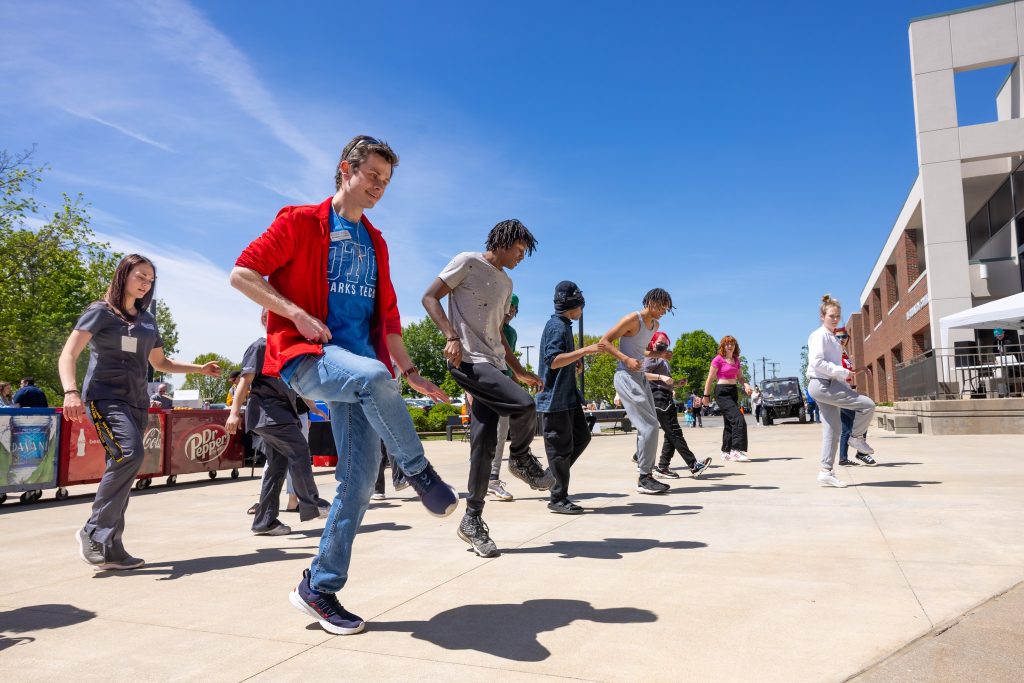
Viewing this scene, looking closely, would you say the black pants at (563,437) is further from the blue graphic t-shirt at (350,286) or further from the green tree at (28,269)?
the green tree at (28,269)

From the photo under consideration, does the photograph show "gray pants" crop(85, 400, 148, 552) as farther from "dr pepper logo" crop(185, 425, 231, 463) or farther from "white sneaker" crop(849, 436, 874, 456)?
"white sneaker" crop(849, 436, 874, 456)

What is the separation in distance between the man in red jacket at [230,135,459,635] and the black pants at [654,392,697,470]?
17.7ft

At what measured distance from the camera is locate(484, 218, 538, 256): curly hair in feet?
14.2

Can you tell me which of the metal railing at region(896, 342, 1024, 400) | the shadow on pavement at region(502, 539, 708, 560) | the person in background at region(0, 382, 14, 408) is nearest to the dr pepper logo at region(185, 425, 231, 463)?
Result: the person in background at region(0, 382, 14, 408)

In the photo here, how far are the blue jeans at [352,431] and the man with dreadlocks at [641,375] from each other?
3676 millimetres

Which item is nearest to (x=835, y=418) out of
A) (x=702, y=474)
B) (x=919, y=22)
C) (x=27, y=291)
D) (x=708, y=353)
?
(x=702, y=474)

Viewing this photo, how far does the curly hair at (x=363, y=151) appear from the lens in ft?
9.16

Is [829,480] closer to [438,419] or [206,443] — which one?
[206,443]

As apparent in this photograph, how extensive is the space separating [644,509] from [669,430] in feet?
8.29

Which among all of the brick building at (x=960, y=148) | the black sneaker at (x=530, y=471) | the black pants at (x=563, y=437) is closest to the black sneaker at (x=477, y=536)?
the black sneaker at (x=530, y=471)

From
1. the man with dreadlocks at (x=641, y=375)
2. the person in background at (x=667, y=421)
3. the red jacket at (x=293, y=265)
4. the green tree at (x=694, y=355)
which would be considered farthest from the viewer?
the green tree at (x=694, y=355)

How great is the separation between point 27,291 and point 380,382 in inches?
1195

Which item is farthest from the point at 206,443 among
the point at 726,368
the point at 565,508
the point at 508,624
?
the point at 508,624

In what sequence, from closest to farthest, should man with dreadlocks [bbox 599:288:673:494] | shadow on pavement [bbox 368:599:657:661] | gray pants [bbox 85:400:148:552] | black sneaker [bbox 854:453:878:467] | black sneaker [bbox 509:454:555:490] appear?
shadow on pavement [bbox 368:599:657:661]
gray pants [bbox 85:400:148:552]
black sneaker [bbox 509:454:555:490]
man with dreadlocks [bbox 599:288:673:494]
black sneaker [bbox 854:453:878:467]
